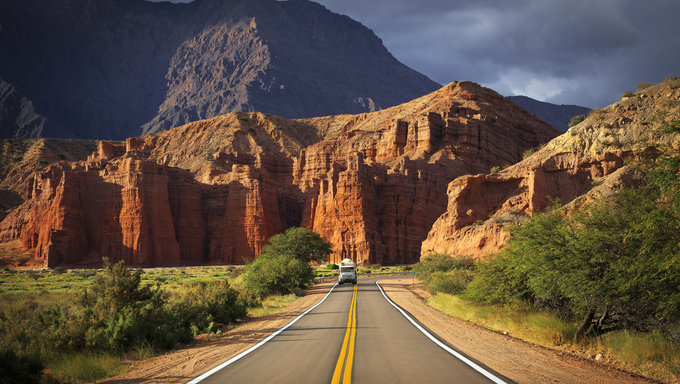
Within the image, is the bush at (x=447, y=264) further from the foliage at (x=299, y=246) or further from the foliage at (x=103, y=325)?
the foliage at (x=103, y=325)

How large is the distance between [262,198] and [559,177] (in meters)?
65.0

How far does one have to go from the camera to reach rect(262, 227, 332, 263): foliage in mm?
53812

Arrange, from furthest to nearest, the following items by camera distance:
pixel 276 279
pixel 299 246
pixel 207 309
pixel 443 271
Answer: pixel 299 246
pixel 443 271
pixel 276 279
pixel 207 309

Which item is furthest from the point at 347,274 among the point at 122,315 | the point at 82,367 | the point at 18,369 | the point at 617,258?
the point at 18,369

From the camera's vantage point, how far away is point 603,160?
34.9 metres

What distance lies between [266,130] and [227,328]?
402 feet

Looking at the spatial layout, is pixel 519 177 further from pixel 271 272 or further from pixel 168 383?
pixel 168 383

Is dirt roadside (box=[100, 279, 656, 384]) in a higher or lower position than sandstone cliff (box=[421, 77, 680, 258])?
lower

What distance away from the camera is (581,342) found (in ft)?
37.9

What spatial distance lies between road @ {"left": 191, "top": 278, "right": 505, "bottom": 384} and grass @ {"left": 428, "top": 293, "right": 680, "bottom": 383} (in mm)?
3100

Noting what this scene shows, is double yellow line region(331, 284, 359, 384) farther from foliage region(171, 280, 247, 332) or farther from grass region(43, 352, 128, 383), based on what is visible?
grass region(43, 352, 128, 383)

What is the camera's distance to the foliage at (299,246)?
177ft

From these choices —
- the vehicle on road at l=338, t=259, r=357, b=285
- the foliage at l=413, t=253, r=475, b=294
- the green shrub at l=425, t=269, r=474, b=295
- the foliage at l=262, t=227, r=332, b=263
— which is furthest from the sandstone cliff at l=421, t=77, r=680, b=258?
the foliage at l=262, t=227, r=332, b=263

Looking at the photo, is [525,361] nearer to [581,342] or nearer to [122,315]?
[581,342]
